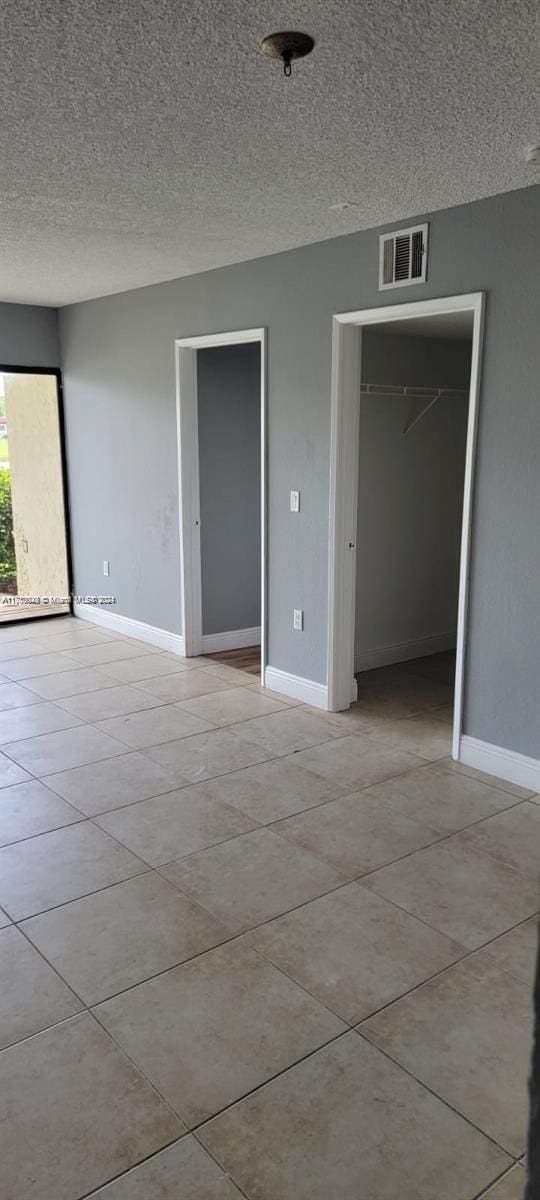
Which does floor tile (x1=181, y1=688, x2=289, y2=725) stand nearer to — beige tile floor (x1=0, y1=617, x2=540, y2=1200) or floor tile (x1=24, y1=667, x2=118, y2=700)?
beige tile floor (x1=0, y1=617, x2=540, y2=1200)

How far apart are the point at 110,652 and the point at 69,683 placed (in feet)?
2.44

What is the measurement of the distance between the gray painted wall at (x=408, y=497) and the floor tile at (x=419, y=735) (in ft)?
3.17

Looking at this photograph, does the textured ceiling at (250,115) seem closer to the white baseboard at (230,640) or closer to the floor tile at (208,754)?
the floor tile at (208,754)

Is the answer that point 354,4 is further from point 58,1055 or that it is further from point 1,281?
point 1,281

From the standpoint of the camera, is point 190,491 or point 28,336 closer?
point 190,491

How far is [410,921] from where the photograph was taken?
264 cm

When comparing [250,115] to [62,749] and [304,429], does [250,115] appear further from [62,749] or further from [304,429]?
[62,749]

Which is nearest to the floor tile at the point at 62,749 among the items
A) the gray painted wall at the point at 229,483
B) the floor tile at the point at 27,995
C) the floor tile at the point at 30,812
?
the floor tile at the point at 30,812

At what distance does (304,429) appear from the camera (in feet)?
14.6

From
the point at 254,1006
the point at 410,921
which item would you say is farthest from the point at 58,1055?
the point at 410,921

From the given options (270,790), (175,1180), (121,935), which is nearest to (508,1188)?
(175,1180)

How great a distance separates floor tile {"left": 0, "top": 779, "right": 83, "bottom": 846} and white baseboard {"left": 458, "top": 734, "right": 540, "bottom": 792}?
1.78 m

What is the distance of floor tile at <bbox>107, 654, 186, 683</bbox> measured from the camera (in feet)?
17.4

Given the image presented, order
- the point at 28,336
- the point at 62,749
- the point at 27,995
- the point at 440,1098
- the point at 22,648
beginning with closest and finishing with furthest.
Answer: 1. the point at 440,1098
2. the point at 27,995
3. the point at 62,749
4. the point at 22,648
5. the point at 28,336
